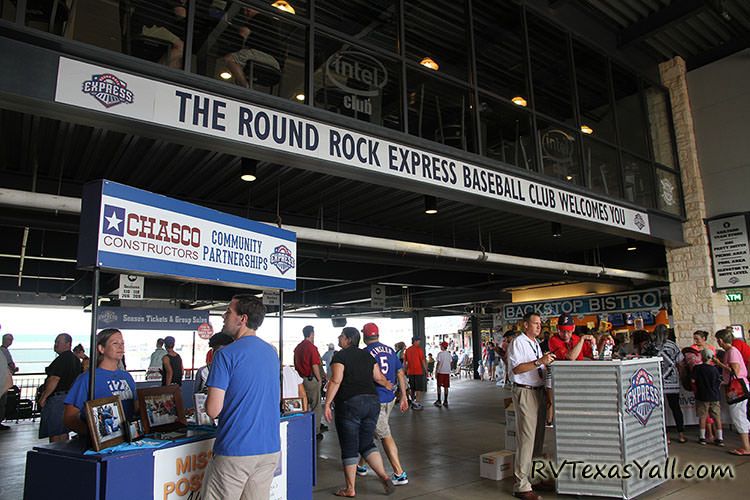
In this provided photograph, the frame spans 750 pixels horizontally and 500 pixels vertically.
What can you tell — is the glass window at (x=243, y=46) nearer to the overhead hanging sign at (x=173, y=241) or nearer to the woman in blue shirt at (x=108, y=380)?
the overhead hanging sign at (x=173, y=241)

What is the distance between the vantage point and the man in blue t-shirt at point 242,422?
2.94 metres

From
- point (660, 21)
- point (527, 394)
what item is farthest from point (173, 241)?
point (660, 21)

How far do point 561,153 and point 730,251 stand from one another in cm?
469

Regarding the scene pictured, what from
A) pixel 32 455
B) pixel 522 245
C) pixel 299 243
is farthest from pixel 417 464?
pixel 522 245

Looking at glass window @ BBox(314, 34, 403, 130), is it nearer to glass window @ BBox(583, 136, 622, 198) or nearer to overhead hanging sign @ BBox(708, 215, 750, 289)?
glass window @ BBox(583, 136, 622, 198)

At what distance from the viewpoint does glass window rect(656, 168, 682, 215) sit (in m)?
10.5

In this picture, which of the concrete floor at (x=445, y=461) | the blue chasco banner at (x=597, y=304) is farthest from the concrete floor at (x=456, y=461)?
the blue chasco banner at (x=597, y=304)

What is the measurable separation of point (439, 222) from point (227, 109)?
5.13 meters

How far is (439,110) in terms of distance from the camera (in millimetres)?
8430

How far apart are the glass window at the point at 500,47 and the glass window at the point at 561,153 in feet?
2.53

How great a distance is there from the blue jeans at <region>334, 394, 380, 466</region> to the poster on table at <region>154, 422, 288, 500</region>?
1921 millimetres

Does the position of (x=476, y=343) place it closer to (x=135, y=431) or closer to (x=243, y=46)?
(x=243, y=46)

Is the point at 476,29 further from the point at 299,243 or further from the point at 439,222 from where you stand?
the point at 299,243

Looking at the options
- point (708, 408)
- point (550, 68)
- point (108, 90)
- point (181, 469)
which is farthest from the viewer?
point (550, 68)
